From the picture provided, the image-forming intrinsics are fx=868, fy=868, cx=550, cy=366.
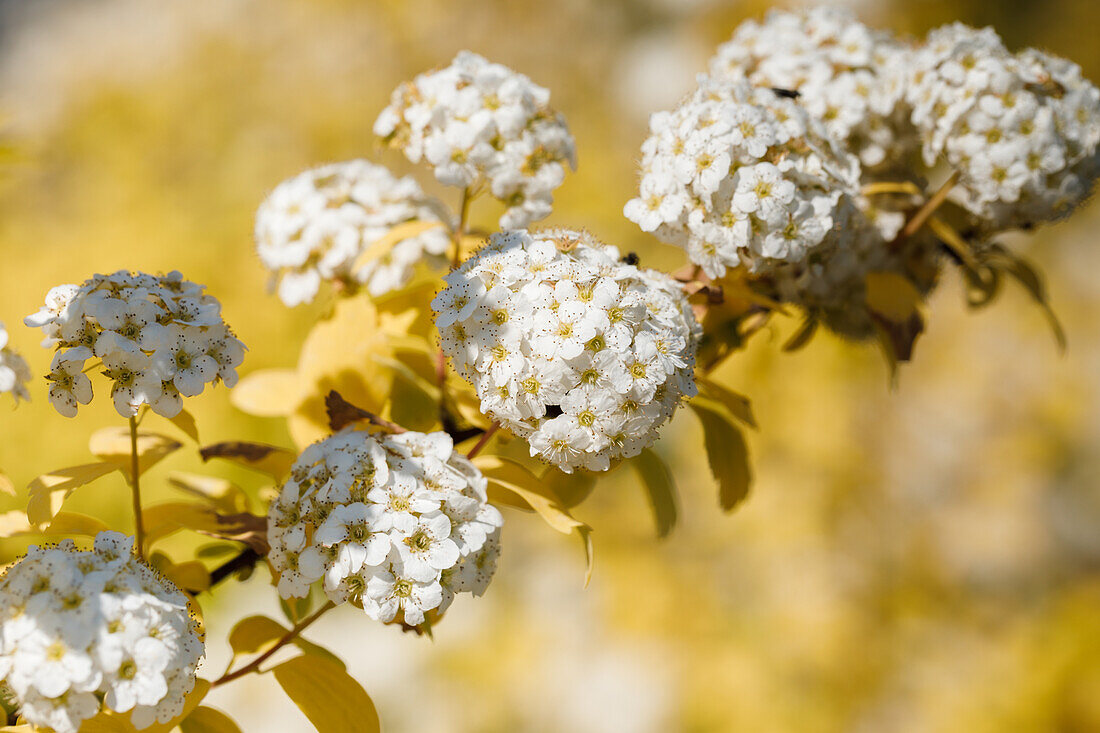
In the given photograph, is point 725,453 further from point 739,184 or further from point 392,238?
point 392,238

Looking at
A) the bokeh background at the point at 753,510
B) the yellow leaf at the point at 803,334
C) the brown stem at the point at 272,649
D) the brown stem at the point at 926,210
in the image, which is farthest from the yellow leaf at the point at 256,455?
the bokeh background at the point at 753,510

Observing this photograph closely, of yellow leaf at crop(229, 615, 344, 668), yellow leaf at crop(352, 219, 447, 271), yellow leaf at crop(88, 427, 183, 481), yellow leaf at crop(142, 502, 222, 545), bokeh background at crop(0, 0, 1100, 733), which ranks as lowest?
bokeh background at crop(0, 0, 1100, 733)

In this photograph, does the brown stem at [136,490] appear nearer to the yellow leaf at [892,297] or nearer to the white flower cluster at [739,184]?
the white flower cluster at [739,184]

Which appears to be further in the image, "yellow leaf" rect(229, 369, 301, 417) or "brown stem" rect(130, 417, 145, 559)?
"yellow leaf" rect(229, 369, 301, 417)

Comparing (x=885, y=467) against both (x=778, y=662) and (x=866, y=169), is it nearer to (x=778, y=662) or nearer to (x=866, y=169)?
(x=778, y=662)

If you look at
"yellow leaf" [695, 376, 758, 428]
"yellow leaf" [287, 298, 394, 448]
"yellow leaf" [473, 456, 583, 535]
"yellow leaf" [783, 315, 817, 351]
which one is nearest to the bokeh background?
"yellow leaf" [783, 315, 817, 351]

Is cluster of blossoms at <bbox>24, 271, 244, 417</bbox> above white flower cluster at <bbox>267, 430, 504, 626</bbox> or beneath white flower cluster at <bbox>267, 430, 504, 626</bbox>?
above

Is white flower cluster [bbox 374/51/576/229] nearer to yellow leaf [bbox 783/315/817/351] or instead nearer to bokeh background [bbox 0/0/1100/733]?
yellow leaf [bbox 783/315/817/351]
